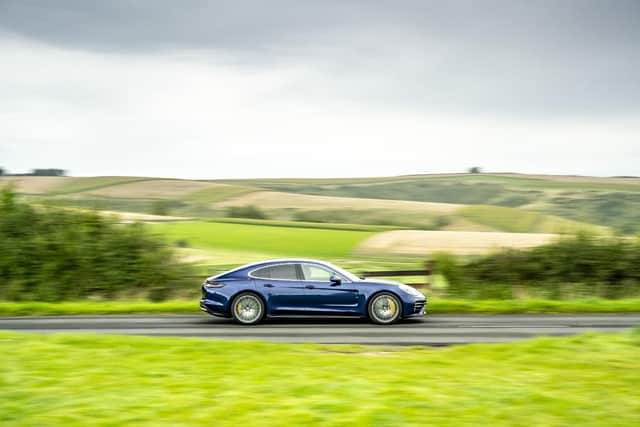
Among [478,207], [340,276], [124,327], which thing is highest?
[478,207]

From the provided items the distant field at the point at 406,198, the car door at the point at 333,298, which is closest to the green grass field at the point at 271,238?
the distant field at the point at 406,198

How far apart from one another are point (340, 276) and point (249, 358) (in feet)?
24.9

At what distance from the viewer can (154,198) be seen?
5759 cm

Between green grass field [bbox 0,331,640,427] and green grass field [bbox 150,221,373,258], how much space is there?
80.2 feet

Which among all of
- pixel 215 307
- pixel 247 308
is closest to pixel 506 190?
pixel 247 308

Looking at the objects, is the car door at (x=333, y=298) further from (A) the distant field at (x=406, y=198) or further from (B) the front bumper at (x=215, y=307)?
(A) the distant field at (x=406, y=198)

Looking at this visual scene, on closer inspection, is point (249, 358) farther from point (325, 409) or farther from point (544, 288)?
point (544, 288)

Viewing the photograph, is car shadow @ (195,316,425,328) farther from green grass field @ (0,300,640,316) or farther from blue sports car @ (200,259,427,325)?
green grass field @ (0,300,640,316)

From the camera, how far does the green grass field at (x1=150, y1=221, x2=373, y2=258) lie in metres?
36.2

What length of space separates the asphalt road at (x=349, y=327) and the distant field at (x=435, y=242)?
8.08 m

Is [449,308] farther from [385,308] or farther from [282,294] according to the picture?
[282,294]

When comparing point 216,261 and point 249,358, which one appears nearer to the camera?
point 249,358

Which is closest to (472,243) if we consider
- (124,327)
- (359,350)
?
(124,327)

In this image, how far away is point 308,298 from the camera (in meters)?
16.9
